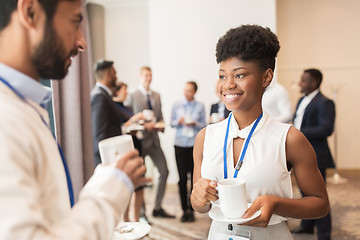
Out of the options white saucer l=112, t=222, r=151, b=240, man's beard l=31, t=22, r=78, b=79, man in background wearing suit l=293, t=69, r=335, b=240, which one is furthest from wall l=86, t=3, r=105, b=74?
man's beard l=31, t=22, r=78, b=79

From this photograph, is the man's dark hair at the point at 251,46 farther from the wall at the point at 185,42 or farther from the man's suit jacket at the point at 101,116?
the wall at the point at 185,42

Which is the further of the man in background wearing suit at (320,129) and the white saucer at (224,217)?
the man in background wearing suit at (320,129)

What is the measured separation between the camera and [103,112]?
2871 mm

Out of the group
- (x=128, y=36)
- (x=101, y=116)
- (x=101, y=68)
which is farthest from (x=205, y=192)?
(x=128, y=36)

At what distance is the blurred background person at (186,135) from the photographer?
3854 millimetres

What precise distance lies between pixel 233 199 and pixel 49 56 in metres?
0.66

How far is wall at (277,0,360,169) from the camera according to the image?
5.60m

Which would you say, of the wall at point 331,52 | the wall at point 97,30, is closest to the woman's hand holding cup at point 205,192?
the wall at point 331,52

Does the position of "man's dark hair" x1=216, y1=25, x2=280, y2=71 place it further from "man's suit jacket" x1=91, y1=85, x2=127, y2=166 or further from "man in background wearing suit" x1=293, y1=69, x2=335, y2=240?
"man in background wearing suit" x1=293, y1=69, x2=335, y2=240

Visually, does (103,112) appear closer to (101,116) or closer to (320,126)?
(101,116)

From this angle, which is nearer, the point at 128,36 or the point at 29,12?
the point at 29,12

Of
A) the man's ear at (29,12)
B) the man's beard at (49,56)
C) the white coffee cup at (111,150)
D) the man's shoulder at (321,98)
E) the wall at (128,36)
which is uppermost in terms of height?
the wall at (128,36)

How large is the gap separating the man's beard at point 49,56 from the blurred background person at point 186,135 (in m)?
3.11

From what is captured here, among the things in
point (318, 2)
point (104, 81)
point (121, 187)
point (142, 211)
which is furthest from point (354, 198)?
point (121, 187)
